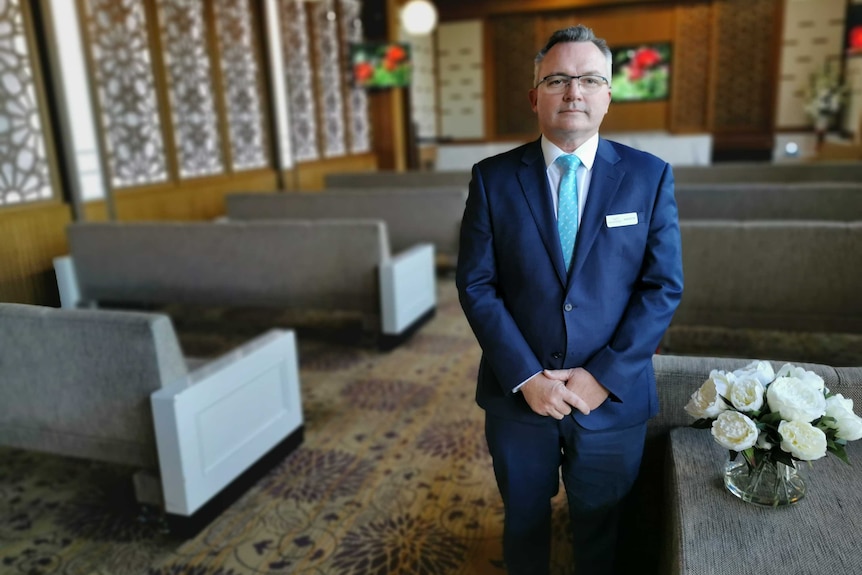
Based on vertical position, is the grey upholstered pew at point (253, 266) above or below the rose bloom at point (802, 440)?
below

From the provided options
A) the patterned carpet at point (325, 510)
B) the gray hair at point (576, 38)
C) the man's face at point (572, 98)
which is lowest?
the patterned carpet at point (325, 510)

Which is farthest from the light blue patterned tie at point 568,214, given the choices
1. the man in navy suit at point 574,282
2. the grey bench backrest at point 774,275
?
the grey bench backrest at point 774,275

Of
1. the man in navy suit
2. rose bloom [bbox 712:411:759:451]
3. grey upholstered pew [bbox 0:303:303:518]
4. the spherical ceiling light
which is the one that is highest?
the spherical ceiling light

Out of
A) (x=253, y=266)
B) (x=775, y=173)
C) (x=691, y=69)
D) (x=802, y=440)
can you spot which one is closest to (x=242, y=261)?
(x=253, y=266)

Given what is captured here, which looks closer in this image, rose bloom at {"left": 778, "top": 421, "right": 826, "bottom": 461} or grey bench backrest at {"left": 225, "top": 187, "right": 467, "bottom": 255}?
rose bloom at {"left": 778, "top": 421, "right": 826, "bottom": 461}

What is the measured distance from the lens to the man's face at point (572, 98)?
122 centimetres

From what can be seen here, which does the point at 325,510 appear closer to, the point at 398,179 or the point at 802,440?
the point at 802,440

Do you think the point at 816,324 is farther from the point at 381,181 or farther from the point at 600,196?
the point at 381,181

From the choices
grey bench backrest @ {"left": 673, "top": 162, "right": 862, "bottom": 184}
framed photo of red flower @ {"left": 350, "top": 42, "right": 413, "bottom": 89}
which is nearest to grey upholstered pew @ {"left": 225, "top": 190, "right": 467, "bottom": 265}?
grey bench backrest @ {"left": 673, "top": 162, "right": 862, "bottom": 184}

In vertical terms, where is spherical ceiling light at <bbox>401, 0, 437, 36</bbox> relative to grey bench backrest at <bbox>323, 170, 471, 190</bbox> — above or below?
above

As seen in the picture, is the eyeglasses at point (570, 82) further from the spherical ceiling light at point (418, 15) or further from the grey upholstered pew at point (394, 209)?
the spherical ceiling light at point (418, 15)

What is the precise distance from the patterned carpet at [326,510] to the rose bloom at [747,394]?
911 mm

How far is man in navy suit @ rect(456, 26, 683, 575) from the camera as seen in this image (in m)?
1.34

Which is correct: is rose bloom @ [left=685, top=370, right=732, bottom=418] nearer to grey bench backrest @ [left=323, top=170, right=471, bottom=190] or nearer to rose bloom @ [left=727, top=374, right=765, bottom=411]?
rose bloom @ [left=727, top=374, right=765, bottom=411]
